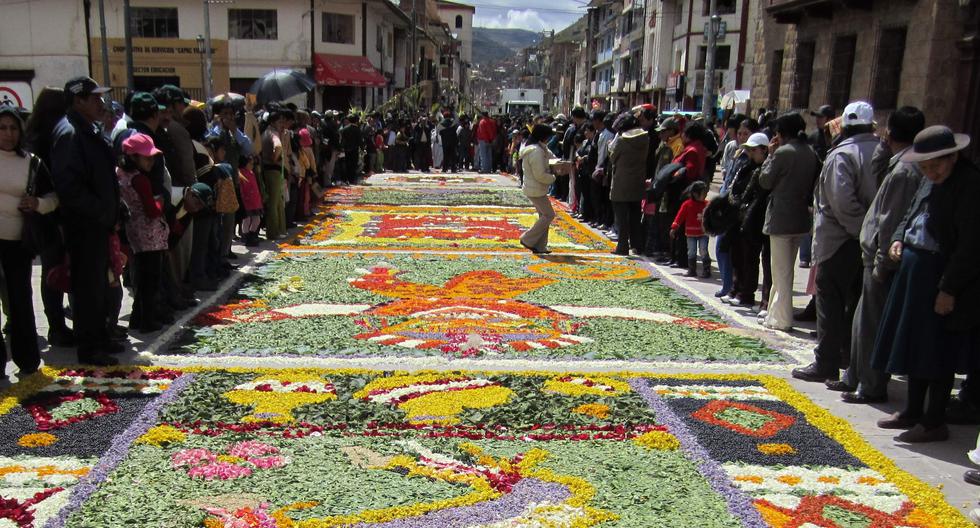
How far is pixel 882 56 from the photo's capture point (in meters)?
15.4

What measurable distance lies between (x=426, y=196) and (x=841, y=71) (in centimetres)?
928

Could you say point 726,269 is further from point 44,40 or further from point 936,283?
point 44,40

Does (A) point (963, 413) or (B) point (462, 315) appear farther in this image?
(B) point (462, 315)

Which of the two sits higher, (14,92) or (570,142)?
(14,92)

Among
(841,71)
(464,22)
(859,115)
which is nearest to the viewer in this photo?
(859,115)

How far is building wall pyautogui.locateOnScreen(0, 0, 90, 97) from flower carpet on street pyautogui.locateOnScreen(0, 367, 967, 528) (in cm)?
3106

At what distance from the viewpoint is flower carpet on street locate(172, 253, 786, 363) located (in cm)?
612

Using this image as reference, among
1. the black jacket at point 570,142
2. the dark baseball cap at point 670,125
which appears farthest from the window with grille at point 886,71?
the dark baseball cap at point 670,125

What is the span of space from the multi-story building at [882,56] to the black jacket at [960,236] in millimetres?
10277

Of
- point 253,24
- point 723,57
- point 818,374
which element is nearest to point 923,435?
point 818,374

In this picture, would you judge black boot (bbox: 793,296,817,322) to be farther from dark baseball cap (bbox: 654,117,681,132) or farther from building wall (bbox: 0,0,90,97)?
building wall (bbox: 0,0,90,97)

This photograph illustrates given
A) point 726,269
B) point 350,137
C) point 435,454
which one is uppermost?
point 350,137

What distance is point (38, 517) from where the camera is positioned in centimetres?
347

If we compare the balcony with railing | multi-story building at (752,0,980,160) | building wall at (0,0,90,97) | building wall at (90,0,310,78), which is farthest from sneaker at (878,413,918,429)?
building wall at (0,0,90,97)
